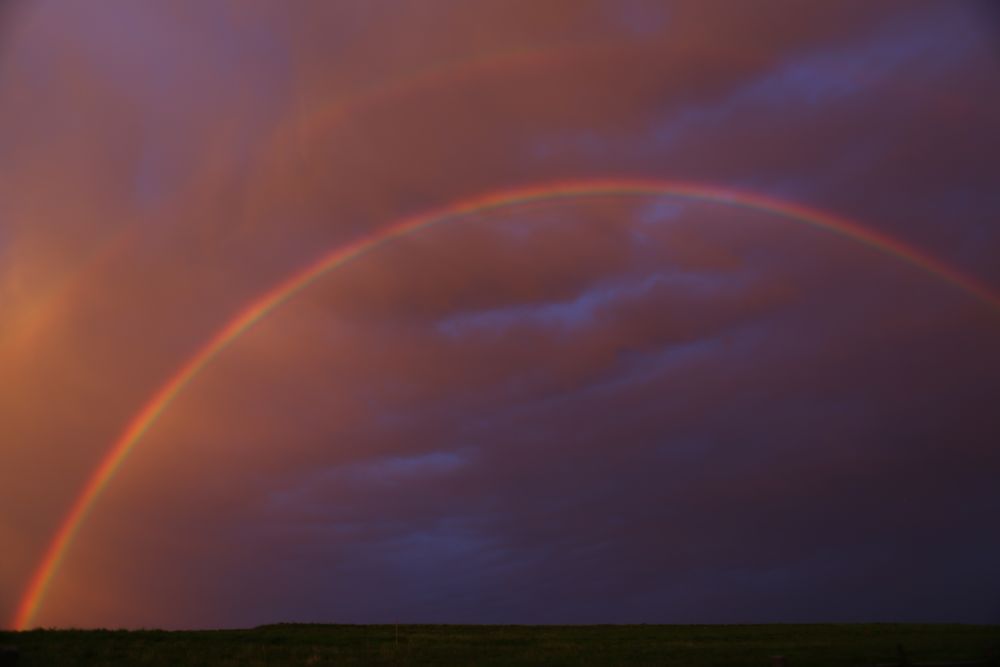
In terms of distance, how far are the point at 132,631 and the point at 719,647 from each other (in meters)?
27.6

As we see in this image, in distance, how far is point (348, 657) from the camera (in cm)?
3092

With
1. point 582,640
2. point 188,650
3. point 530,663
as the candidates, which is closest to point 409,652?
point 530,663

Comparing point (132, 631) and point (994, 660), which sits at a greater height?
point (132, 631)

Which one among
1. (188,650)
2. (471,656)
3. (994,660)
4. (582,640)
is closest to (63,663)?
(188,650)

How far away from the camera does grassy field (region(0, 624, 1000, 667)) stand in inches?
1143

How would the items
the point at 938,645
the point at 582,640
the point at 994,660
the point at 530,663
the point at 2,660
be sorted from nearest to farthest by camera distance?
the point at 2,660 < the point at 994,660 < the point at 530,663 < the point at 938,645 < the point at 582,640

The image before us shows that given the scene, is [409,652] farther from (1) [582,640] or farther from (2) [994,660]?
(2) [994,660]

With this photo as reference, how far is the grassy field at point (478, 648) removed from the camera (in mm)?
29031

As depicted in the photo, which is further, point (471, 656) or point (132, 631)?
point (132, 631)

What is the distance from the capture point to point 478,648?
34969 mm

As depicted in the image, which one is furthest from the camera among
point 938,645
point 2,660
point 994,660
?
point 938,645

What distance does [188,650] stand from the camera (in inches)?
1240

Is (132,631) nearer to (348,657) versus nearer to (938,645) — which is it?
(348,657)

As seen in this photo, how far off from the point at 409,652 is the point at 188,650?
8.95 m
